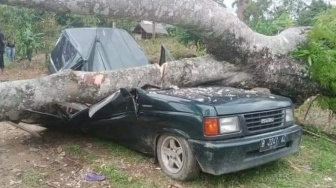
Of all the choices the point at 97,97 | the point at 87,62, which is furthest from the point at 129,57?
the point at 97,97

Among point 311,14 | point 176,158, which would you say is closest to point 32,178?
point 176,158

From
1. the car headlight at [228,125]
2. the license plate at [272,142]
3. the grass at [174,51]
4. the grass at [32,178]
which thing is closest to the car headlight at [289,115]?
the license plate at [272,142]

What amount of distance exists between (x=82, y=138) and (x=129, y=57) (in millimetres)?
1476

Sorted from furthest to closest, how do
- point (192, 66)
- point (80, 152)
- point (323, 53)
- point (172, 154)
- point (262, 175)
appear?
1. point (323, 53)
2. point (192, 66)
3. point (80, 152)
4. point (262, 175)
5. point (172, 154)

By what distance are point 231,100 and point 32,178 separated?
224cm

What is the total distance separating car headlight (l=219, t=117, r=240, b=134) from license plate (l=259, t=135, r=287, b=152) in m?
0.33

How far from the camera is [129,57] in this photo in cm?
586

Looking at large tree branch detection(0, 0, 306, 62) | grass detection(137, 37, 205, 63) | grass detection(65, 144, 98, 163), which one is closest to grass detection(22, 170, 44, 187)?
grass detection(65, 144, 98, 163)

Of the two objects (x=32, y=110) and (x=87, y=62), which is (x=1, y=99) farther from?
(x=87, y=62)

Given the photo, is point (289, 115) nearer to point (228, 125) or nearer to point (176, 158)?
point (228, 125)

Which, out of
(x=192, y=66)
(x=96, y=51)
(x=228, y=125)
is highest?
(x=96, y=51)

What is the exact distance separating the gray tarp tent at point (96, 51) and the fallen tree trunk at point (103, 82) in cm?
70

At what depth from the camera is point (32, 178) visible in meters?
3.96

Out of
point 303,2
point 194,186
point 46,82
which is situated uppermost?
point 303,2
